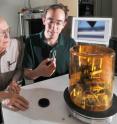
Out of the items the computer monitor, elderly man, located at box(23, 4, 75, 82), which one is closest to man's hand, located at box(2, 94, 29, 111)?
elderly man, located at box(23, 4, 75, 82)

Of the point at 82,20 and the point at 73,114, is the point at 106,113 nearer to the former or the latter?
the point at 73,114

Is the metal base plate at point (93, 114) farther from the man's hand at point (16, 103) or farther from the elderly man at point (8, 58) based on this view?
the elderly man at point (8, 58)

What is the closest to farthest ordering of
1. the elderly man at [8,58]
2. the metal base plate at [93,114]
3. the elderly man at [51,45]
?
the metal base plate at [93,114] < the elderly man at [8,58] < the elderly man at [51,45]

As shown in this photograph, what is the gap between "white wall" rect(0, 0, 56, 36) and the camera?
3.08 metres

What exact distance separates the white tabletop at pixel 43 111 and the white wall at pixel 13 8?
86.1 inches

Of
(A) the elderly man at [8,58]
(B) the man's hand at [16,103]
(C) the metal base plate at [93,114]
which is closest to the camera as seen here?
(C) the metal base plate at [93,114]

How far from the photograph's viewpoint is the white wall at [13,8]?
3.08 meters

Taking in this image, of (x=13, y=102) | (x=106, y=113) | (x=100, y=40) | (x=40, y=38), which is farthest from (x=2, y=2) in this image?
(x=106, y=113)

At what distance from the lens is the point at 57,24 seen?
1397mm

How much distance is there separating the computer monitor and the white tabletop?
48 cm

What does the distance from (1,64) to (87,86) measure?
71 centimetres

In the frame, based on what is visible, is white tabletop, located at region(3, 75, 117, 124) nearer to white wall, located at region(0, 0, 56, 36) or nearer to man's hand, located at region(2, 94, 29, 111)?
man's hand, located at region(2, 94, 29, 111)

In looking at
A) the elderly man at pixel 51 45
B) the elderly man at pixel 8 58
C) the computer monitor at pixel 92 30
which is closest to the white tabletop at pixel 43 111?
the elderly man at pixel 8 58

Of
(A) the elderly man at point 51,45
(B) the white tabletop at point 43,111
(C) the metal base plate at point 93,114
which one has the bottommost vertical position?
(B) the white tabletop at point 43,111
